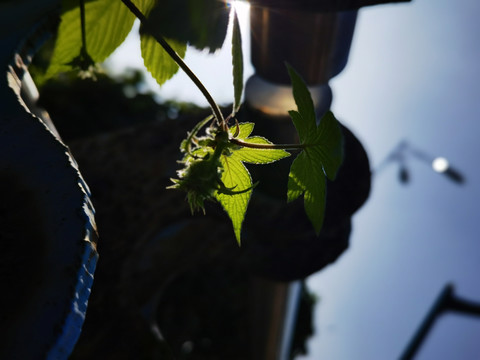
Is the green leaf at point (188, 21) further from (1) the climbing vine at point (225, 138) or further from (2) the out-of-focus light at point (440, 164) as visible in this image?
(2) the out-of-focus light at point (440, 164)

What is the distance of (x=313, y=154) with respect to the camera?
0.23 metres

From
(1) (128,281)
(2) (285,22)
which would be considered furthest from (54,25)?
(1) (128,281)

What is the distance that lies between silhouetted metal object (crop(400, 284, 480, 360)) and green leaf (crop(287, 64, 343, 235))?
2.47 feet

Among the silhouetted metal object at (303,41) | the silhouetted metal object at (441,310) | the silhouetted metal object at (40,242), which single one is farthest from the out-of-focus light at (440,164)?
the silhouetted metal object at (40,242)

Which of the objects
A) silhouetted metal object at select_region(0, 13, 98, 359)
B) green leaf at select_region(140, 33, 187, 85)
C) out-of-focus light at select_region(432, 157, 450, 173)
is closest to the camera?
silhouetted metal object at select_region(0, 13, 98, 359)

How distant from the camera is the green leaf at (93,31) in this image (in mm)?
302

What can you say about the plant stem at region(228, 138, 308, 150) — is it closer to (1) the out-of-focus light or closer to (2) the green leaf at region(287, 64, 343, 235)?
(2) the green leaf at region(287, 64, 343, 235)

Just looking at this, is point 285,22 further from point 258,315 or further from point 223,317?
point 223,317

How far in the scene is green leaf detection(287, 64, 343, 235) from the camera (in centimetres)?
22

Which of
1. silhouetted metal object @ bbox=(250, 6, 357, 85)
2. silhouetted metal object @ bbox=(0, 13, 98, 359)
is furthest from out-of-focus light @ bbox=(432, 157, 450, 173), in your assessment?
silhouetted metal object @ bbox=(0, 13, 98, 359)

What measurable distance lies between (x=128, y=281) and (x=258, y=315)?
0.86ft

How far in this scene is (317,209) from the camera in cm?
24

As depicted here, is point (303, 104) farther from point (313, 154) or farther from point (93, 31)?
point (93, 31)

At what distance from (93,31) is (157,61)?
0.21ft
